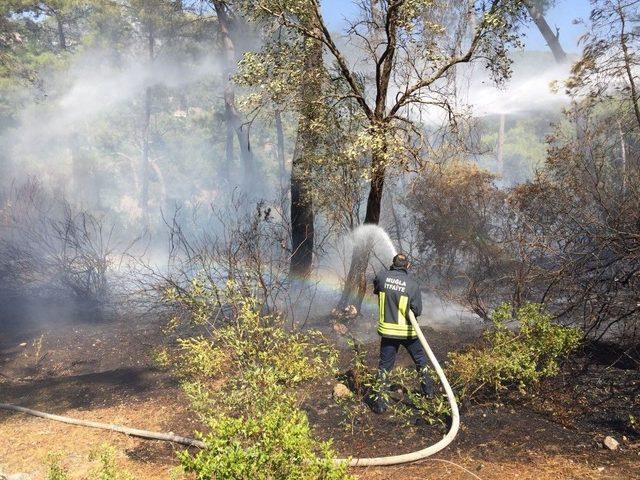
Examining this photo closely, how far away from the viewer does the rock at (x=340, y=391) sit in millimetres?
6309

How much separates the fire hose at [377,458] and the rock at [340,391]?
118cm

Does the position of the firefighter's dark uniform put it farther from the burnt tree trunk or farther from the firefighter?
the burnt tree trunk

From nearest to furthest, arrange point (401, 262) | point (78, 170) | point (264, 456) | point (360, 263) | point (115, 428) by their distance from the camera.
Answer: point (264, 456) → point (115, 428) → point (401, 262) → point (360, 263) → point (78, 170)

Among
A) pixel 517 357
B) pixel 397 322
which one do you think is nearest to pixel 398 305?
pixel 397 322

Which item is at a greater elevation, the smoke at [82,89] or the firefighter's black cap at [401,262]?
the smoke at [82,89]

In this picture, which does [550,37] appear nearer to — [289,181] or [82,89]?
Result: [289,181]

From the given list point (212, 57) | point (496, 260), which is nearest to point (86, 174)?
point (212, 57)

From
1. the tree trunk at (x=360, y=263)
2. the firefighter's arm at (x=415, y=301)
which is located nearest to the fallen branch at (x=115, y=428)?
the firefighter's arm at (x=415, y=301)

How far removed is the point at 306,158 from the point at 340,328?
315cm

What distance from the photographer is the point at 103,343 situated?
956 centimetres

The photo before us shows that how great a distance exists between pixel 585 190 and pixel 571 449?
6.72 metres

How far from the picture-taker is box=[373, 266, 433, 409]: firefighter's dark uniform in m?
5.94

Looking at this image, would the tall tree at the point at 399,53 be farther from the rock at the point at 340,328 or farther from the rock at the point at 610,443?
the rock at the point at 610,443

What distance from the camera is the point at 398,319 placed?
235 inches
